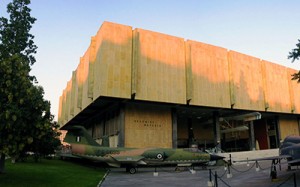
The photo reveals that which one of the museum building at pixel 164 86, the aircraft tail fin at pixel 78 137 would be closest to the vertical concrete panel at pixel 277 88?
the museum building at pixel 164 86

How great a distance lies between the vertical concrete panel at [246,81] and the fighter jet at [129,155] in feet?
78.6

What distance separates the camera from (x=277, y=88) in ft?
203

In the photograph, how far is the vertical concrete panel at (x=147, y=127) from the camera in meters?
44.3

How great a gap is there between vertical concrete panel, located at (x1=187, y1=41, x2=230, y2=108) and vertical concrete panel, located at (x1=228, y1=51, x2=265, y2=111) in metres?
1.99

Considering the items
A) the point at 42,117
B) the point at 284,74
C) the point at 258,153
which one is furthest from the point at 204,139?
the point at 42,117

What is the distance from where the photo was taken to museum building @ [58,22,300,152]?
41344 millimetres

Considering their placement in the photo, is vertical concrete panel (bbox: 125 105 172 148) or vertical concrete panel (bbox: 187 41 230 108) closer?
vertical concrete panel (bbox: 125 105 172 148)

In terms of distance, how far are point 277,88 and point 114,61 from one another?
4202 cm

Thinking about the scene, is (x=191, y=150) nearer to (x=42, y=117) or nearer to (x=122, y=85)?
(x=122, y=85)

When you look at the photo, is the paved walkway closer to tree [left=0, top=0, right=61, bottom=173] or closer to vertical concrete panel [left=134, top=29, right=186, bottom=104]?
tree [left=0, top=0, right=61, bottom=173]

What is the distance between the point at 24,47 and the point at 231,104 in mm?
38719

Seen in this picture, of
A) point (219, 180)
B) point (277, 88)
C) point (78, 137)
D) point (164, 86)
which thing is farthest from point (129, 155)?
point (277, 88)

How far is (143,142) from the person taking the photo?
44.8m

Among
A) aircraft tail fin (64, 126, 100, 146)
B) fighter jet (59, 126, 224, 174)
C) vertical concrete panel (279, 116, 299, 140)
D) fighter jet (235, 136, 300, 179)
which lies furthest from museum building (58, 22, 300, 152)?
fighter jet (235, 136, 300, 179)
